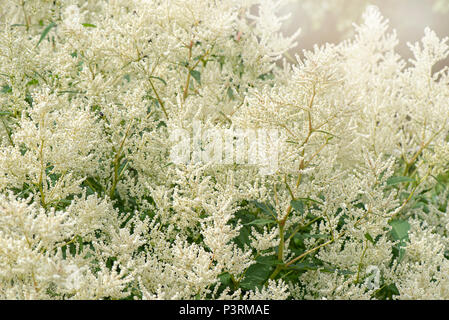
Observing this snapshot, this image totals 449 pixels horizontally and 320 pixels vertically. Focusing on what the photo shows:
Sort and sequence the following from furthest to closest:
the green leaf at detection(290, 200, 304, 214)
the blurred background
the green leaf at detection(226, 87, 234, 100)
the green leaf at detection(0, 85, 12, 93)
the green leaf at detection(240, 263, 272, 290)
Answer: the blurred background, the green leaf at detection(226, 87, 234, 100), the green leaf at detection(0, 85, 12, 93), the green leaf at detection(240, 263, 272, 290), the green leaf at detection(290, 200, 304, 214)

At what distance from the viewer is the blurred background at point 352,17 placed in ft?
50.6

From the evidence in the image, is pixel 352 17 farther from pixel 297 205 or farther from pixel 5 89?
pixel 297 205

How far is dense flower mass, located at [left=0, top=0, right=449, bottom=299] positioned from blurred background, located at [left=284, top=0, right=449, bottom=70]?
1281 centimetres

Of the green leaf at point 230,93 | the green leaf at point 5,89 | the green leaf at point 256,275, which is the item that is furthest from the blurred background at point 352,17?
the green leaf at point 256,275

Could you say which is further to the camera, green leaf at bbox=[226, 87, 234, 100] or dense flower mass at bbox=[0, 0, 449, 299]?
green leaf at bbox=[226, 87, 234, 100]

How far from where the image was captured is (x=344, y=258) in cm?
234

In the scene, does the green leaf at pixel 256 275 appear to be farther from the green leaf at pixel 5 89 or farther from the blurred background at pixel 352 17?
the blurred background at pixel 352 17

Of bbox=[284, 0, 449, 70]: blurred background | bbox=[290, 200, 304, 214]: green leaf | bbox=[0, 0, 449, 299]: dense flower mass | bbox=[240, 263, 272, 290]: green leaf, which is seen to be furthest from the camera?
bbox=[284, 0, 449, 70]: blurred background

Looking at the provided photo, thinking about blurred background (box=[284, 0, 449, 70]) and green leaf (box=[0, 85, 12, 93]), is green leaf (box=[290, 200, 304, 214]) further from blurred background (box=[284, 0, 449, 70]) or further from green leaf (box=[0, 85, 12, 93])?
blurred background (box=[284, 0, 449, 70])

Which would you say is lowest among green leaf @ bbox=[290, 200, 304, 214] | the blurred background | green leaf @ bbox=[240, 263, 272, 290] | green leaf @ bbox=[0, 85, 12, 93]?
green leaf @ bbox=[240, 263, 272, 290]

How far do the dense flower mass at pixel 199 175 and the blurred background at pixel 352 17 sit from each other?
12.8 meters

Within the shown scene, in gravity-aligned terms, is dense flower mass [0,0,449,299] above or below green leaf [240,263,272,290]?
above

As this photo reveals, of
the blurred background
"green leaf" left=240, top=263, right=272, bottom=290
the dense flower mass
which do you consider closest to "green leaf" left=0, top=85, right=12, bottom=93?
the dense flower mass

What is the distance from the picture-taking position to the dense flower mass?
195cm
